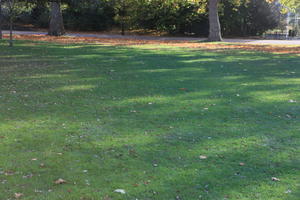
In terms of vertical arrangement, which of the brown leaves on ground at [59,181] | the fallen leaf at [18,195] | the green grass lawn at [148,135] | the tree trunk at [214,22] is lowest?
the fallen leaf at [18,195]

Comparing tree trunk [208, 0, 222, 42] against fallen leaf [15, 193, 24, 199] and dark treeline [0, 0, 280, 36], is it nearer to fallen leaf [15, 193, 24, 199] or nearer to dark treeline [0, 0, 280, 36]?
dark treeline [0, 0, 280, 36]

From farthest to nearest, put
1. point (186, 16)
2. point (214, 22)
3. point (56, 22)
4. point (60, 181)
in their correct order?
point (186, 16) < point (56, 22) < point (214, 22) < point (60, 181)

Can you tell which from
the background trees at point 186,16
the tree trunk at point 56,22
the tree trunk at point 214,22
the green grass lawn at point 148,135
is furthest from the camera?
the background trees at point 186,16

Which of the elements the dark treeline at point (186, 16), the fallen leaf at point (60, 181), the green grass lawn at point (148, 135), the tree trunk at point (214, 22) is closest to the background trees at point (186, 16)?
→ the dark treeline at point (186, 16)

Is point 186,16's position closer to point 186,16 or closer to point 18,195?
point 186,16

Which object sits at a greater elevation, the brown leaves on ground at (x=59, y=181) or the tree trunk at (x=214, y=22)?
the tree trunk at (x=214, y=22)

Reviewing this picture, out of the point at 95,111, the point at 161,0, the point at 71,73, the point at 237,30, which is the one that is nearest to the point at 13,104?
the point at 95,111

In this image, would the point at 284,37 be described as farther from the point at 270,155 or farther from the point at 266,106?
the point at 270,155

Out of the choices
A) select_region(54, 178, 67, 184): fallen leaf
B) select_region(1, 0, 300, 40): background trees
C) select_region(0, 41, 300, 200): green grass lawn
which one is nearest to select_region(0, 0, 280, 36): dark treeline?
select_region(1, 0, 300, 40): background trees

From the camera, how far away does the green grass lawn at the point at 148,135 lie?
4766 millimetres

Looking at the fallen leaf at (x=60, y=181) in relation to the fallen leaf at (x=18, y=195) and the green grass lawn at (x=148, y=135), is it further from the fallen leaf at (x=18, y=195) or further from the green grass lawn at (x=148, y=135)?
the fallen leaf at (x=18, y=195)

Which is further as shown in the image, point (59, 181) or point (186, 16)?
point (186, 16)

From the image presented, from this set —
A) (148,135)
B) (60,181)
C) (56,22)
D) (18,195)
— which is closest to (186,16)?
(56,22)

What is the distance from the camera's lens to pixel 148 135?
662cm
